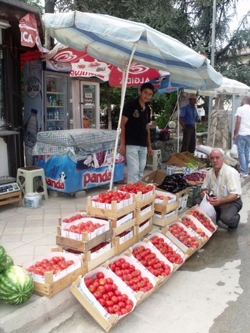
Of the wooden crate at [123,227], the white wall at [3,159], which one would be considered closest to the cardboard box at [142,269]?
the wooden crate at [123,227]

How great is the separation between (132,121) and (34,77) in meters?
3.41

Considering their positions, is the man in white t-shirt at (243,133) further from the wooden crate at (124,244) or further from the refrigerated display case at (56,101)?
the wooden crate at (124,244)

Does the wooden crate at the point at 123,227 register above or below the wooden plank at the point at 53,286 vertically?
above

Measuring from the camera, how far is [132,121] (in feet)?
18.0

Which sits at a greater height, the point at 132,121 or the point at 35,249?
the point at 132,121

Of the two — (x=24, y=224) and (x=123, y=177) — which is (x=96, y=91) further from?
(x=24, y=224)

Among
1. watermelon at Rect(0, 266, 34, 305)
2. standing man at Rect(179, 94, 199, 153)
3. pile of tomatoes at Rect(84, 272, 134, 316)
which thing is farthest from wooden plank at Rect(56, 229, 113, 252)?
standing man at Rect(179, 94, 199, 153)

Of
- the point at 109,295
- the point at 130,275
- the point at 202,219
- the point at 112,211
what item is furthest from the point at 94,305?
the point at 202,219

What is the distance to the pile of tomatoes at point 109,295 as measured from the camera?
2.81 m

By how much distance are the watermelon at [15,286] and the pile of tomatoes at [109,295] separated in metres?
0.53

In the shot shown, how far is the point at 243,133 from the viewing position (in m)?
8.66

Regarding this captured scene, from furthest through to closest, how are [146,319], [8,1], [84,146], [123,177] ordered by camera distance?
[123,177] → [84,146] → [8,1] → [146,319]

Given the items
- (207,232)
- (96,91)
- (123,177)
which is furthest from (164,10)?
(207,232)

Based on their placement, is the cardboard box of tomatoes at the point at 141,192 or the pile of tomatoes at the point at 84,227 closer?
the pile of tomatoes at the point at 84,227
